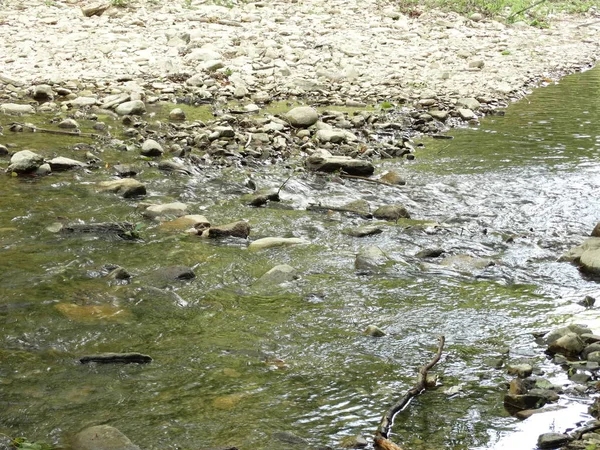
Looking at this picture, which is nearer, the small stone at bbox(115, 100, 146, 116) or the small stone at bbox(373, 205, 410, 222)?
the small stone at bbox(373, 205, 410, 222)

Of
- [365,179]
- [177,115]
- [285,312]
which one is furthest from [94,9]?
[285,312]

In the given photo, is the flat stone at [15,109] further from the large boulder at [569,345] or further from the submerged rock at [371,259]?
the large boulder at [569,345]

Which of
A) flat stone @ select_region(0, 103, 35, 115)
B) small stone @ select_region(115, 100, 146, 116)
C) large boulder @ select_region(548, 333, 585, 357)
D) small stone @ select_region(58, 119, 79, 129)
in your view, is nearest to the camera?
large boulder @ select_region(548, 333, 585, 357)

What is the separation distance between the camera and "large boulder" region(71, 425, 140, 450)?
8.95 ft

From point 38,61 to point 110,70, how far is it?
1290 millimetres

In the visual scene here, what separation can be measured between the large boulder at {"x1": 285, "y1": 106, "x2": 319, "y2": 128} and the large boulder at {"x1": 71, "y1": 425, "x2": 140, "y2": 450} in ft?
21.1

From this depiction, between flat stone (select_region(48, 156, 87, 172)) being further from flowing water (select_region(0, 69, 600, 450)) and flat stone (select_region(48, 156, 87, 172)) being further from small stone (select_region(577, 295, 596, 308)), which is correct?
small stone (select_region(577, 295, 596, 308))

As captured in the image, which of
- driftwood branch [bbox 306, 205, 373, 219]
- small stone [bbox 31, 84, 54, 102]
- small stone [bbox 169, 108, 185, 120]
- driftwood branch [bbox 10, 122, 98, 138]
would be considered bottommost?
small stone [bbox 31, 84, 54, 102]

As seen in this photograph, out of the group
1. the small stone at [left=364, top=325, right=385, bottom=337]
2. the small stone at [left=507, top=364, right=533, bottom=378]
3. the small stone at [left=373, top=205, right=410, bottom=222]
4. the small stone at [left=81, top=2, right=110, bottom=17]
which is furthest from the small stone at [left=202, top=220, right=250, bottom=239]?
the small stone at [left=81, top=2, right=110, bottom=17]

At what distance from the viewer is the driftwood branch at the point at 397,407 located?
9.17 feet

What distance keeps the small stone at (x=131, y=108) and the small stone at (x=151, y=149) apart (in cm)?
184

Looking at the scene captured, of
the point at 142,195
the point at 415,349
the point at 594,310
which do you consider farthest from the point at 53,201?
the point at 594,310

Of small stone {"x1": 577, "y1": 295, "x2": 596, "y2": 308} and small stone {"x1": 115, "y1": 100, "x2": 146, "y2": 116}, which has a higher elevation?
small stone {"x1": 577, "y1": 295, "x2": 596, "y2": 308}

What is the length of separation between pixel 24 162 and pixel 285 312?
11.9 ft
